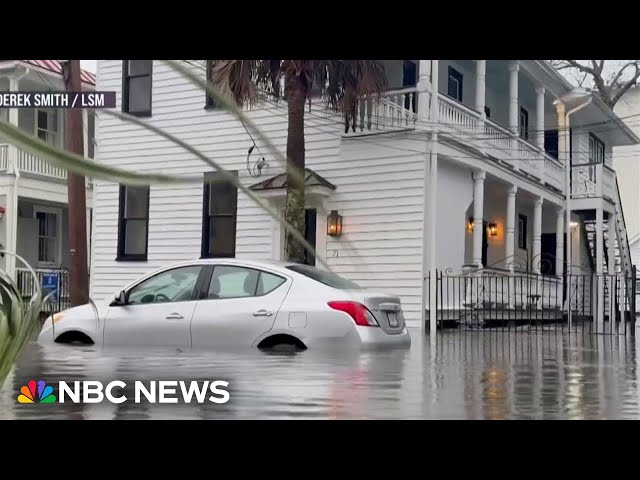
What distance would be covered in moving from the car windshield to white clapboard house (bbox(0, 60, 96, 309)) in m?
1.34

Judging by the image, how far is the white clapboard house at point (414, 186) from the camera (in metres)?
4.12

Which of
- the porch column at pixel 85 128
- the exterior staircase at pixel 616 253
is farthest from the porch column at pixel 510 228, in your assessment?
the porch column at pixel 85 128

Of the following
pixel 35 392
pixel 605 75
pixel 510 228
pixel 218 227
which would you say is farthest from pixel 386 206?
pixel 35 392

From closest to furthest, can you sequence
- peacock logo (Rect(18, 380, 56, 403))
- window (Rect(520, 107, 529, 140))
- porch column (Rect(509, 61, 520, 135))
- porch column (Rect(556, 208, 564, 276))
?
peacock logo (Rect(18, 380, 56, 403)) → porch column (Rect(509, 61, 520, 135)) → window (Rect(520, 107, 529, 140)) → porch column (Rect(556, 208, 564, 276))

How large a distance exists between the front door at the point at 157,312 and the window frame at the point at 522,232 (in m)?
3.28

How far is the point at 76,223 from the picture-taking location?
4.71 meters

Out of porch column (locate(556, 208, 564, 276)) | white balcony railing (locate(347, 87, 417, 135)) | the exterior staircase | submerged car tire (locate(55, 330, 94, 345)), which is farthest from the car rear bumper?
the exterior staircase

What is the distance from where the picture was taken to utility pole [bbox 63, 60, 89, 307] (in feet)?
12.7

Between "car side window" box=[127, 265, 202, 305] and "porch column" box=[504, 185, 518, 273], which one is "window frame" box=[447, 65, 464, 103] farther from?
"car side window" box=[127, 265, 202, 305]

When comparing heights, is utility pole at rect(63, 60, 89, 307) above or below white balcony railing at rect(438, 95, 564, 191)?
below

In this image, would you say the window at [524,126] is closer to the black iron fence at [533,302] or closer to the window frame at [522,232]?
the window frame at [522,232]

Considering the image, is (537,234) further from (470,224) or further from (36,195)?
(36,195)
